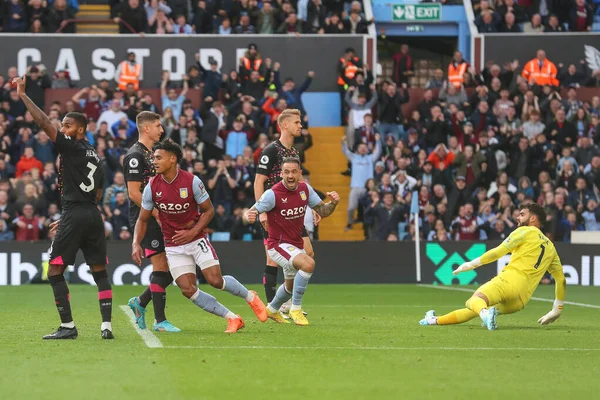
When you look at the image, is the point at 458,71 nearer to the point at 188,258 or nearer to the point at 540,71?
the point at 540,71

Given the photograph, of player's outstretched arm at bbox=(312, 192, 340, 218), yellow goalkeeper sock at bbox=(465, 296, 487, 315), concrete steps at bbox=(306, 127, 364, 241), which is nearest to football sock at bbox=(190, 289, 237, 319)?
player's outstretched arm at bbox=(312, 192, 340, 218)

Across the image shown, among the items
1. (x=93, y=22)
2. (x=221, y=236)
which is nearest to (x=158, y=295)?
(x=221, y=236)

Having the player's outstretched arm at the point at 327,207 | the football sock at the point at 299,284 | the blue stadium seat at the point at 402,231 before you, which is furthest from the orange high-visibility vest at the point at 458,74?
the football sock at the point at 299,284

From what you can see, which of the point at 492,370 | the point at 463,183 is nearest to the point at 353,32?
the point at 463,183

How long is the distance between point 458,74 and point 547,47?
383 centimetres

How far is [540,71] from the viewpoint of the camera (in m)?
29.4

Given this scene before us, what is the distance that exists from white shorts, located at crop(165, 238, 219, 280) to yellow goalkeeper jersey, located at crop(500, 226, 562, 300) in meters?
3.37

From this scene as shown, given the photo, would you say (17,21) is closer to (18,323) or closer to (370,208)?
(370,208)

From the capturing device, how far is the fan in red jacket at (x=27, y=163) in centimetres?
2445

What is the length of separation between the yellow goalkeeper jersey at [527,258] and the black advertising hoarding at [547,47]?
19.0 metres

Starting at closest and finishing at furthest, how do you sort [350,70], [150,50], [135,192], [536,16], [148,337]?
1. [148,337]
2. [135,192]
3. [350,70]
4. [150,50]
5. [536,16]

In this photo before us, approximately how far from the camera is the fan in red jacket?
24.5m

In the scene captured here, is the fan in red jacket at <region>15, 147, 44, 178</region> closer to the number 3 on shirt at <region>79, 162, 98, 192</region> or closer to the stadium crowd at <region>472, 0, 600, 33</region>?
the stadium crowd at <region>472, 0, 600, 33</region>

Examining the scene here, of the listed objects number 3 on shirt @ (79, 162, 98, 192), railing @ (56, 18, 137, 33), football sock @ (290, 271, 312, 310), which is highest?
railing @ (56, 18, 137, 33)
